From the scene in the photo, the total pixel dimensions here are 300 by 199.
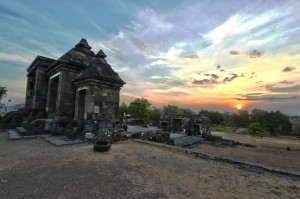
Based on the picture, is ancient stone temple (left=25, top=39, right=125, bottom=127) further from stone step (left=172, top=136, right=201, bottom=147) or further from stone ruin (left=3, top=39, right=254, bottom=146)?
stone step (left=172, top=136, right=201, bottom=147)

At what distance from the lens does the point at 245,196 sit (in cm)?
322

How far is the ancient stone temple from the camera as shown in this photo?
28.9 feet

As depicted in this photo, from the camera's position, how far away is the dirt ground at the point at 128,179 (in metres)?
3.13

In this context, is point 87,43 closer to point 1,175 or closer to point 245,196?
point 1,175

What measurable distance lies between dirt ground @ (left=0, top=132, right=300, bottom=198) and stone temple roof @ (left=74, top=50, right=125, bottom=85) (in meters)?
4.64

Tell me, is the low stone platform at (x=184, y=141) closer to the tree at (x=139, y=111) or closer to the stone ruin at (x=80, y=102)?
the stone ruin at (x=80, y=102)

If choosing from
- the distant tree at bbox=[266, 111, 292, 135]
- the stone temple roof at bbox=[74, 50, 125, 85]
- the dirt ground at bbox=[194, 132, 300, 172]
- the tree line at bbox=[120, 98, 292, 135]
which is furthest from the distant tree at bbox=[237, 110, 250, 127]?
the stone temple roof at bbox=[74, 50, 125, 85]

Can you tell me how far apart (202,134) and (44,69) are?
2056cm

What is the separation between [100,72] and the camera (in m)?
9.16

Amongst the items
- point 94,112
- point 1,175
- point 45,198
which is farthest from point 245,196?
point 94,112

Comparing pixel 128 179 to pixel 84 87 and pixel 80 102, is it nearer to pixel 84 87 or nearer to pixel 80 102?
pixel 84 87

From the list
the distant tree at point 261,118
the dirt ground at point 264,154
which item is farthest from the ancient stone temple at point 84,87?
the distant tree at point 261,118

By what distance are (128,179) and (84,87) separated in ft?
22.6

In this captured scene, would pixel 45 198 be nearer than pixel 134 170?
Yes
